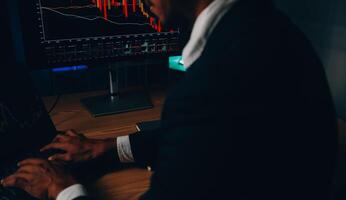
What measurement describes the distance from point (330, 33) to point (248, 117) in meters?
0.72

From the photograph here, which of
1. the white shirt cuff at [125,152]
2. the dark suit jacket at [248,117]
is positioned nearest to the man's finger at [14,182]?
the white shirt cuff at [125,152]

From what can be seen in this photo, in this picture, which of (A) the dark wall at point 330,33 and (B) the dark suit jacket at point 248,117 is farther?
(A) the dark wall at point 330,33

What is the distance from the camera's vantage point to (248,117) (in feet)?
1.99

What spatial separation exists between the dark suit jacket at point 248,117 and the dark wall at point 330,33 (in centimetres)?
55

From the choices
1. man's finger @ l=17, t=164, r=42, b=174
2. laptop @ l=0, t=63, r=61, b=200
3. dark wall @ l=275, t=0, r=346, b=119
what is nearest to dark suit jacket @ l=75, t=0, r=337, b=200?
man's finger @ l=17, t=164, r=42, b=174

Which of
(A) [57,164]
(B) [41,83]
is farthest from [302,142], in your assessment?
(B) [41,83]

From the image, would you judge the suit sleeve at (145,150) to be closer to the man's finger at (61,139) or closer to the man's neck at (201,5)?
the man's finger at (61,139)

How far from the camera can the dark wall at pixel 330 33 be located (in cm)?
118

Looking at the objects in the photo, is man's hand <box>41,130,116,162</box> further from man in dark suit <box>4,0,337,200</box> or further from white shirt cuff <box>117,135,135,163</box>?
man in dark suit <box>4,0,337,200</box>

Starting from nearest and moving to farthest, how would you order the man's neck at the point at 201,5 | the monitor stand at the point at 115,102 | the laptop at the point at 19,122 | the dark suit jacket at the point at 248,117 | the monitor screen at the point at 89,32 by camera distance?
the dark suit jacket at the point at 248,117 → the man's neck at the point at 201,5 → the laptop at the point at 19,122 → the monitor screen at the point at 89,32 → the monitor stand at the point at 115,102

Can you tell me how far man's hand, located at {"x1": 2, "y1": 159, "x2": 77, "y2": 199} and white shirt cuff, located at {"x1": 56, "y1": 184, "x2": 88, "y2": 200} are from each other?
0.4 inches

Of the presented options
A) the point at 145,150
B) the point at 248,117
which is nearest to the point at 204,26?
the point at 248,117

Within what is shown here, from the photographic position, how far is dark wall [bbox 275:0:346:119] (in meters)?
1.18

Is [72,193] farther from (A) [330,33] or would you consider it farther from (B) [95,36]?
(A) [330,33]
